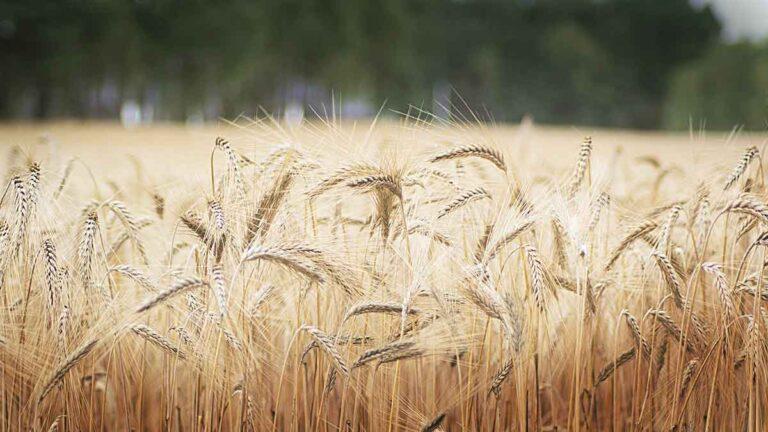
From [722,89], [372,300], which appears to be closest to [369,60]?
[722,89]

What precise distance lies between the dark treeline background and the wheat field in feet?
49.4

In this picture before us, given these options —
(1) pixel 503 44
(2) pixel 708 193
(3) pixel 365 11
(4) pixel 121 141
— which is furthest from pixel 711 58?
(2) pixel 708 193

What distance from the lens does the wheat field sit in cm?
190

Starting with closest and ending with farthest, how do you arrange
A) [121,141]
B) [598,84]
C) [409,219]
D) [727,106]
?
[409,219], [121,141], [727,106], [598,84]

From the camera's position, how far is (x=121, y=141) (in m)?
19.1

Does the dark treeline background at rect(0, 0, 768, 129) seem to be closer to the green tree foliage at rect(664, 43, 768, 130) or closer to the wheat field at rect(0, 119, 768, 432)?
the green tree foliage at rect(664, 43, 768, 130)

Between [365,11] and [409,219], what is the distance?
100 ft

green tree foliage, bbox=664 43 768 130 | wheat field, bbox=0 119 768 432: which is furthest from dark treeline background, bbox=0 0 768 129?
wheat field, bbox=0 119 768 432

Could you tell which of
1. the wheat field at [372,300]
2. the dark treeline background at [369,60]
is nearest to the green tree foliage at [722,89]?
the dark treeline background at [369,60]

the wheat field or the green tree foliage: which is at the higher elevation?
the green tree foliage

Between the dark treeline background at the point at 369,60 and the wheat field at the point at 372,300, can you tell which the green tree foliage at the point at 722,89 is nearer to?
the dark treeline background at the point at 369,60

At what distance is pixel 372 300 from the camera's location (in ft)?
6.41

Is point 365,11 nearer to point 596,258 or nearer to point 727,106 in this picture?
point 727,106

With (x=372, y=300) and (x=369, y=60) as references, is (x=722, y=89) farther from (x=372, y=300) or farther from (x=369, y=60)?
(x=372, y=300)
